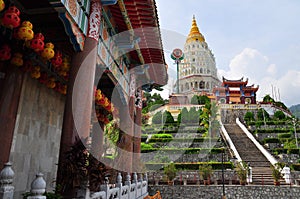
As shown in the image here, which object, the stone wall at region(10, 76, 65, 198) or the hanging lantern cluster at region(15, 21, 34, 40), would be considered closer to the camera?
the hanging lantern cluster at region(15, 21, 34, 40)

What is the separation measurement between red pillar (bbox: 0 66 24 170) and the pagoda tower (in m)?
59.7

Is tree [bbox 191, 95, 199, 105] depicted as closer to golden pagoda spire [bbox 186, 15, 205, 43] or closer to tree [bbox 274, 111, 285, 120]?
tree [bbox 274, 111, 285, 120]

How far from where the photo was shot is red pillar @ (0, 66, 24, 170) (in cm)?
532

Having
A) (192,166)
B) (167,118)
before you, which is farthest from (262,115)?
(192,166)

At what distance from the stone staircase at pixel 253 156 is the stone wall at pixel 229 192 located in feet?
3.01

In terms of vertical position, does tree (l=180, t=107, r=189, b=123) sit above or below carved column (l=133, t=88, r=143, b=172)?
above

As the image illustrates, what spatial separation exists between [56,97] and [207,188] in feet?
42.1

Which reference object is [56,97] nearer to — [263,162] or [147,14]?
[147,14]

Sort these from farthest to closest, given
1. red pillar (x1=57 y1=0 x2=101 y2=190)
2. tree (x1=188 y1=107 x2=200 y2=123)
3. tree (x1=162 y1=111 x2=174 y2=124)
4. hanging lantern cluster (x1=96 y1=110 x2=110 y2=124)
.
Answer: tree (x1=162 y1=111 x2=174 y2=124) < tree (x1=188 y1=107 x2=200 y2=123) < hanging lantern cluster (x1=96 y1=110 x2=110 y2=124) < red pillar (x1=57 y1=0 x2=101 y2=190)

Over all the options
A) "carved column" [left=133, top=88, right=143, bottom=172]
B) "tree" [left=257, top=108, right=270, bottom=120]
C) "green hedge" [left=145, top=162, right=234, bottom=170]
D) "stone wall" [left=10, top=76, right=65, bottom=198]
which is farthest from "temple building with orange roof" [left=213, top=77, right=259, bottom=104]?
"stone wall" [left=10, top=76, right=65, bottom=198]

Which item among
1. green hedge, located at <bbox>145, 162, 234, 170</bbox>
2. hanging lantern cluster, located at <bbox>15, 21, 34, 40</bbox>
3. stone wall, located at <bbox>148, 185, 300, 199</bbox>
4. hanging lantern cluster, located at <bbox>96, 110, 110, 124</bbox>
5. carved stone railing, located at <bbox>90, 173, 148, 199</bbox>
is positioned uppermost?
hanging lantern cluster, located at <bbox>15, 21, 34, 40</bbox>

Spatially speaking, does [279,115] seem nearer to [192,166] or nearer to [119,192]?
[192,166]

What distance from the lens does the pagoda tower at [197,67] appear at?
6544 centimetres

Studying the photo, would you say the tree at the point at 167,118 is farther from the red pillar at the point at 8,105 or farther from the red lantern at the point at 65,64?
the red pillar at the point at 8,105
